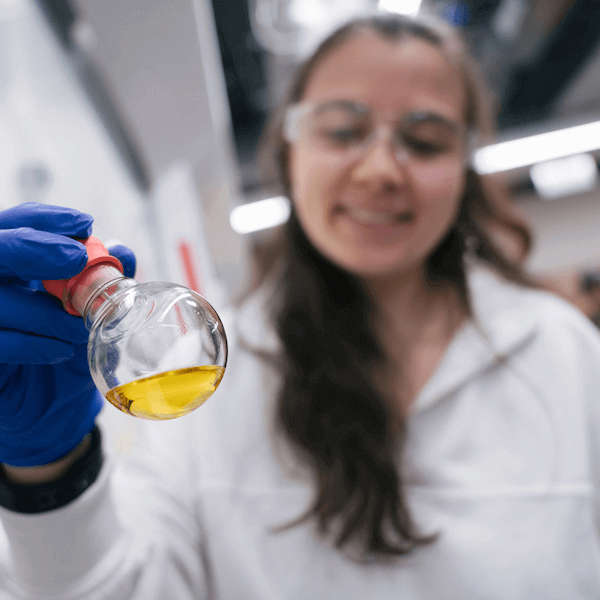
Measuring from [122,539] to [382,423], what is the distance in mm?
569

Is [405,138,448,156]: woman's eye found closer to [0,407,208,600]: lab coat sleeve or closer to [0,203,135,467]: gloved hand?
[0,203,135,467]: gloved hand

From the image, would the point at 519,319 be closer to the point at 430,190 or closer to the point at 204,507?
the point at 430,190

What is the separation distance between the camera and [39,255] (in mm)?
441

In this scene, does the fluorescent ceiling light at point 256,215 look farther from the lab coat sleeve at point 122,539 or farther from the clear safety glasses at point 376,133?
the lab coat sleeve at point 122,539

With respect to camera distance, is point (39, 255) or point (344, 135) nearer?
point (39, 255)

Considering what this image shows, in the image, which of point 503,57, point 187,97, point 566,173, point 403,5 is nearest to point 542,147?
point 566,173

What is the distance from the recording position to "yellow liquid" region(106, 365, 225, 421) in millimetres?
407

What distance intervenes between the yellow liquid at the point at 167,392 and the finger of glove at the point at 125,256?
0.21 meters

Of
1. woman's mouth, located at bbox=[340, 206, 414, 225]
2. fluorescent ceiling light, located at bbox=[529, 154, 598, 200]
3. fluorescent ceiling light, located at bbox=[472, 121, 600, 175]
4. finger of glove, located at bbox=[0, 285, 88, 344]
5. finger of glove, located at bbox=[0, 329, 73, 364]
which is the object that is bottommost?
fluorescent ceiling light, located at bbox=[529, 154, 598, 200]

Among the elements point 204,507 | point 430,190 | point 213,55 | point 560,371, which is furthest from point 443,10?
point 204,507

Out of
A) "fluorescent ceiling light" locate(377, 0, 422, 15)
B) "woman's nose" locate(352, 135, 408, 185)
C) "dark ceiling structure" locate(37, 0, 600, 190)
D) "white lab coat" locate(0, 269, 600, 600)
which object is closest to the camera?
"white lab coat" locate(0, 269, 600, 600)

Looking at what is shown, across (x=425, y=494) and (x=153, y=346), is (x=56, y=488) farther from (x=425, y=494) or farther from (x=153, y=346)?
(x=425, y=494)

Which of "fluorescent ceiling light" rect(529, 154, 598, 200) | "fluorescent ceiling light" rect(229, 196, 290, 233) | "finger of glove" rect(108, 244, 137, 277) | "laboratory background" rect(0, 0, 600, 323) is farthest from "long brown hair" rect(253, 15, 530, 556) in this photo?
"fluorescent ceiling light" rect(529, 154, 598, 200)

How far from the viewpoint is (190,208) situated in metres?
2.11
